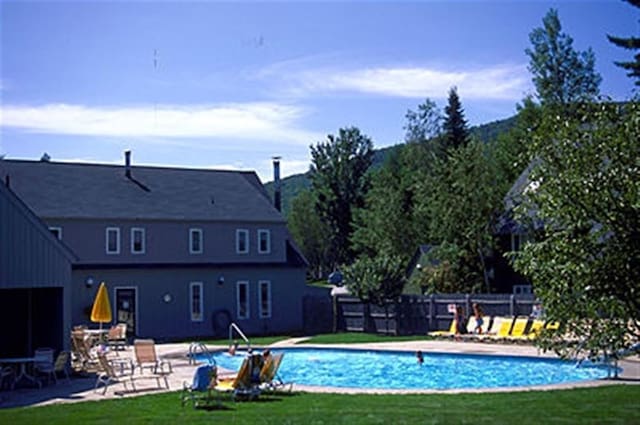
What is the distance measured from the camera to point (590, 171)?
10.7 m

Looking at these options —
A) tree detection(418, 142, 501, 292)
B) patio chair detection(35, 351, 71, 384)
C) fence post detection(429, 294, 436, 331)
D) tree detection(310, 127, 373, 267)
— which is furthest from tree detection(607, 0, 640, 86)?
tree detection(310, 127, 373, 267)

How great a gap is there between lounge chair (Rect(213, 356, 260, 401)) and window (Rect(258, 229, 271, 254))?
2318 centimetres

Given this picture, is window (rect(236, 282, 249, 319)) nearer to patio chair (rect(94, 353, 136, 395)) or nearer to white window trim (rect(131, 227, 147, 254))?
white window trim (rect(131, 227, 147, 254))

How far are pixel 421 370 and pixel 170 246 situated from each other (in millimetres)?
16021

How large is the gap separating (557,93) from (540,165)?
42125 millimetres

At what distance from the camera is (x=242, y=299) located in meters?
38.5

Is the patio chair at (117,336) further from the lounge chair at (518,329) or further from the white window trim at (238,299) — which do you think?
the lounge chair at (518,329)

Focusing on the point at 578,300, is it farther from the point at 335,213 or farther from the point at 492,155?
the point at 335,213

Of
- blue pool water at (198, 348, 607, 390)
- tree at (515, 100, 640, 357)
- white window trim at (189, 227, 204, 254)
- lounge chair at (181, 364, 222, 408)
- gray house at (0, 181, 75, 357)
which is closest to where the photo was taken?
tree at (515, 100, 640, 357)

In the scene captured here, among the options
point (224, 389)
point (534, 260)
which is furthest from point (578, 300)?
point (224, 389)

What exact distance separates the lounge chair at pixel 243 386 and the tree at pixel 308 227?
61.0m

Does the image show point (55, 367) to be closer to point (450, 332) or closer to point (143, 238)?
point (450, 332)

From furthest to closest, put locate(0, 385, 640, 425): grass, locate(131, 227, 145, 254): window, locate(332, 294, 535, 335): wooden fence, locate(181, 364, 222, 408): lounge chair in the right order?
locate(131, 227, 145, 254): window, locate(332, 294, 535, 335): wooden fence, locate(181, 364, 222, 408): lounge chair, locate(0, 385, 640, 425): grass

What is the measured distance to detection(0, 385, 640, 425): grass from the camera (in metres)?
12.2
